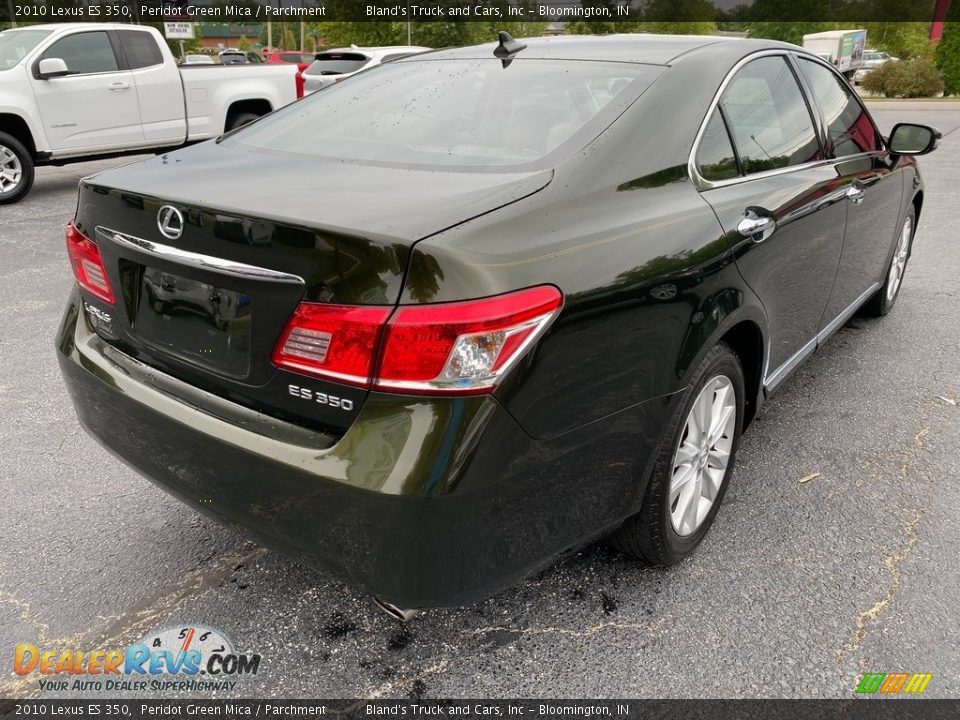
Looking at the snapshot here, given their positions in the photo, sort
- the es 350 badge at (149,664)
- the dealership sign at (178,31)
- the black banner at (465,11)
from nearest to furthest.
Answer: the es 350 badge at (149,664) → the dealership sign at (178,31) → the black banner at (465,11)

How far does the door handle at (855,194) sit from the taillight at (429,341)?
2.26m

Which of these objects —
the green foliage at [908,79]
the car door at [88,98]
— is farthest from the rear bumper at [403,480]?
the green foliage at [908,79]

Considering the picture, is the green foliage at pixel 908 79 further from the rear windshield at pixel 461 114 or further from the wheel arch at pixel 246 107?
the rear windshield at pixel 461 114

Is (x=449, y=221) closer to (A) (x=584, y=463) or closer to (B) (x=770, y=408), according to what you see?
(A) (x=584, y=463)

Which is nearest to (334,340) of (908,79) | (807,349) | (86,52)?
(807,349)

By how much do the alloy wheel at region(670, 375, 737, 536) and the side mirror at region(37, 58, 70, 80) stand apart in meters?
8.48

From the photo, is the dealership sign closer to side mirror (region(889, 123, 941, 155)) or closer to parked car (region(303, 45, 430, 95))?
parked car (region(303, 45, 430, 95))

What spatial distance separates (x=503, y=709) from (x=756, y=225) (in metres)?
1.61

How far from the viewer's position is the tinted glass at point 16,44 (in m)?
8.55

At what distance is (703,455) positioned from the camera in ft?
8.27

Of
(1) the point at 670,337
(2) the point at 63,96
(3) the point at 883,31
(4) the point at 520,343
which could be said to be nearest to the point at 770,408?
(1) the point at 670,337

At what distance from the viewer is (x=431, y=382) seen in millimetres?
1646

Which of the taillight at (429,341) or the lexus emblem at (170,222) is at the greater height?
the lexus emblem at (170,222)

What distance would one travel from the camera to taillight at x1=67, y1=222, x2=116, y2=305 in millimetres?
2213
